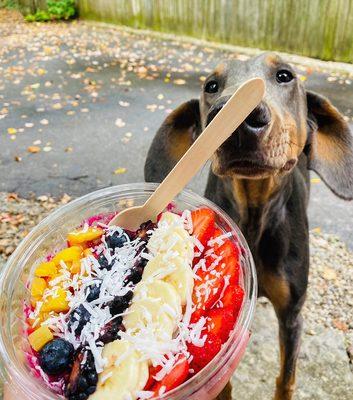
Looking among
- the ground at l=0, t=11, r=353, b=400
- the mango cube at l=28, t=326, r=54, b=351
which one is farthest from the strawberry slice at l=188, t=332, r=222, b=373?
the ground at l=0, t=11, r=353, b=400

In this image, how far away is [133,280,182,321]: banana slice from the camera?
1.41 meters

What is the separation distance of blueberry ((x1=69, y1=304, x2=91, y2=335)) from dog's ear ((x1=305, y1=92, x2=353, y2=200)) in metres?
1.64

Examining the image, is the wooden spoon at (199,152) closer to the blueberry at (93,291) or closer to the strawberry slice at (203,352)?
the blueberry at (93,291)

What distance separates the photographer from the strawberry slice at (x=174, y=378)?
1307mm

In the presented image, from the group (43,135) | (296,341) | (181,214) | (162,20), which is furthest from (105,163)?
(162,20)

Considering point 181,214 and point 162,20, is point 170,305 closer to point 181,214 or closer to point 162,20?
point 181,214

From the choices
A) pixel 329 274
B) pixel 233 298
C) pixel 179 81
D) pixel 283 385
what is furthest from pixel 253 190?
pixel 179 81

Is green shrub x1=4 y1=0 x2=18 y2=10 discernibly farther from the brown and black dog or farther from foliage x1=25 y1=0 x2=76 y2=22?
the brown and black dog

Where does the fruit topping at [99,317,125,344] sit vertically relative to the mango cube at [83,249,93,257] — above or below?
below

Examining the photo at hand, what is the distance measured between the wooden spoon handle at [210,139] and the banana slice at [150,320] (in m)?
0.45

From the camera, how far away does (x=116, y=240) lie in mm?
1662

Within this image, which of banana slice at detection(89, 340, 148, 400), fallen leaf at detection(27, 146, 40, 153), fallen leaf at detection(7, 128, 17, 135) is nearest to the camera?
banana slice at detection(89, 340, 148, 400)

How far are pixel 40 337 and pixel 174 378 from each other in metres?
0.43

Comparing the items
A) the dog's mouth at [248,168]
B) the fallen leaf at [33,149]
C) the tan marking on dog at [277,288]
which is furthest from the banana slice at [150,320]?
the fallen leaf at [33,149]
